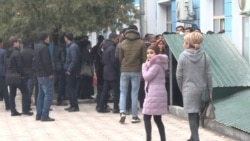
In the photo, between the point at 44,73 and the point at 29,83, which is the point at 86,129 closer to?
the point at 44,73

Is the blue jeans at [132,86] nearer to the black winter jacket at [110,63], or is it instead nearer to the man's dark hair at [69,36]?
the black winter jacket at [110,63]

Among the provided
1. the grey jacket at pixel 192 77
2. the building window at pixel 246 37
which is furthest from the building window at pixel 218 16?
the grey jacket at pixel 192 77

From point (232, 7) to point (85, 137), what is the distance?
4.70 m

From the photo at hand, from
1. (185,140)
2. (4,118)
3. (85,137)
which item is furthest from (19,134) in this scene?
(185,140)

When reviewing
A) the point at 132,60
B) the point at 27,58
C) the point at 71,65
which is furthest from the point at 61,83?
the point at 132,60

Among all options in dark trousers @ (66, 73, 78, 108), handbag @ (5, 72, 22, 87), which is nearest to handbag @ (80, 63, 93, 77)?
dark trousers @ (66, 73, 78, 108)

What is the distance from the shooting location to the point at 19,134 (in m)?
9.18

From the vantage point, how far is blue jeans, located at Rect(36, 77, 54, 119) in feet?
33.8

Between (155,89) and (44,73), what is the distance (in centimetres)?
319

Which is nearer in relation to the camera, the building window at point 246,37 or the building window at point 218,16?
the building window at point 246,37

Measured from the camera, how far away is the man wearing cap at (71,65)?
37.3 feet

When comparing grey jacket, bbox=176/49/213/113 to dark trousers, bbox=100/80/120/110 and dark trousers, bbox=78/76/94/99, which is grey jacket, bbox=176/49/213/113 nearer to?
dark trousers, bbox=100/80/120/110

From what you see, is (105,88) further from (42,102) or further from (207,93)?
(207,93)

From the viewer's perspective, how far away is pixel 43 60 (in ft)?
33.2
